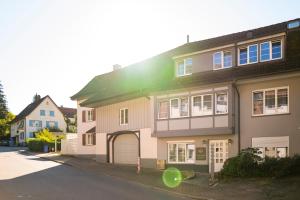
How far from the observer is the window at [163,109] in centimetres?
3022

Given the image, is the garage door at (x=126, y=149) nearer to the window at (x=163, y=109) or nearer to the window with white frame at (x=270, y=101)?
the window at (x=163, y=109)

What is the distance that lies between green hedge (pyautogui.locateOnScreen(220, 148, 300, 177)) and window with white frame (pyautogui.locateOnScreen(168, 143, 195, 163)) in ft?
16.2

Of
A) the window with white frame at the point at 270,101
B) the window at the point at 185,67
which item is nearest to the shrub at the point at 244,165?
the window with white frame at the point at 270,101

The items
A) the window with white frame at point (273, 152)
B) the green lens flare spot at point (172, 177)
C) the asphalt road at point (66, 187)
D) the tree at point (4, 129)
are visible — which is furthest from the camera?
the tree at point (4, 129)

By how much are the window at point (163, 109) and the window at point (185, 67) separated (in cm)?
252

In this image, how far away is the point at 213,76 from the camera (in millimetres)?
27766

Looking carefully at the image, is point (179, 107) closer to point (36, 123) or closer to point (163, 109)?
point (163, 109)

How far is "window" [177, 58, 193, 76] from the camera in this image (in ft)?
100

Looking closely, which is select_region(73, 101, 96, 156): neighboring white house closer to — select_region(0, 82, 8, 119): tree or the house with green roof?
the house with green roof

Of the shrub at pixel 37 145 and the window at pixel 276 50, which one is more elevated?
the window at pixel 276 50

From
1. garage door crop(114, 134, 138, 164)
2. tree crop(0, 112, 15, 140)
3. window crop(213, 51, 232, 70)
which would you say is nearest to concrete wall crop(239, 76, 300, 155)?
window crop(213, 51, 232, 70)

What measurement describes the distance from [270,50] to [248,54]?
4.95ft

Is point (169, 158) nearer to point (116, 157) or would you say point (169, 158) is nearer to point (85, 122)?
point (116, 157)

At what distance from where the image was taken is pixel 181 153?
96.8 feet
